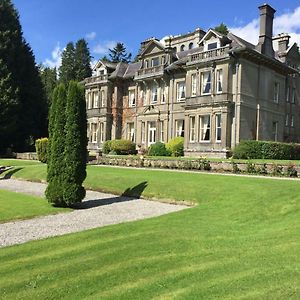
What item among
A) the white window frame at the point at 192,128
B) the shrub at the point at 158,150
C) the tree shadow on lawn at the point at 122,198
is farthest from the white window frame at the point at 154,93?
the tree shadow on lawn at the point at 122,198

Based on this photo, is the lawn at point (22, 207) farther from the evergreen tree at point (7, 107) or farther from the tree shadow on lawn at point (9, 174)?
the evergreen tree at point (7, 107)

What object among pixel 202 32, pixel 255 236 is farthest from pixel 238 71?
pixel 255 236

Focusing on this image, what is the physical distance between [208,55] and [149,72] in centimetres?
888

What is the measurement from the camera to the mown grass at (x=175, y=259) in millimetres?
5965

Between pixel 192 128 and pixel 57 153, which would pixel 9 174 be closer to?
pixel 57 153

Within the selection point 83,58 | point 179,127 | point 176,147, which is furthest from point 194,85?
point 83,58

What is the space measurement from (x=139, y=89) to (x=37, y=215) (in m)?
30.5

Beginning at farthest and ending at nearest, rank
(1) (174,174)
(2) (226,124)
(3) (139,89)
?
(3) (139,89) < (2) (226,124) < (1) (174,174)

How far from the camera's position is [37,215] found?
13.3 m

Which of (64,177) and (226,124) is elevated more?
(226,124)

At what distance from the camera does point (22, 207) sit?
47.0 feet

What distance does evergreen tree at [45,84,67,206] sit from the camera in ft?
49.9

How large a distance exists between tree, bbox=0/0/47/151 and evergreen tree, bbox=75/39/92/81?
2491 centimetres

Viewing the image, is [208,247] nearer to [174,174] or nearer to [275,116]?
[174,174]
